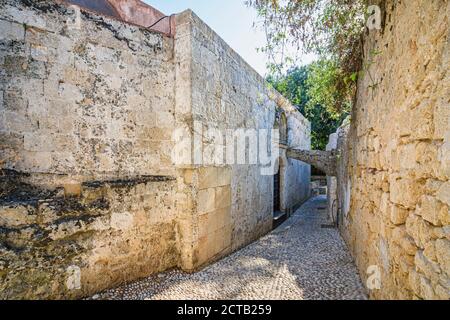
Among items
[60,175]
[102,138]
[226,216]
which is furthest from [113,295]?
[226,216]

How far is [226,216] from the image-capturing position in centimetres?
424

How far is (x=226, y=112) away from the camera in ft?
14.2

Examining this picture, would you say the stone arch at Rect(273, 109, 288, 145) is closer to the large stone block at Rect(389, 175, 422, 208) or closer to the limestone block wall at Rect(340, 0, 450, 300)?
the limestone block wall at Rect(340, 0, 450, 300)

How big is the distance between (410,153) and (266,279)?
2.37 metres

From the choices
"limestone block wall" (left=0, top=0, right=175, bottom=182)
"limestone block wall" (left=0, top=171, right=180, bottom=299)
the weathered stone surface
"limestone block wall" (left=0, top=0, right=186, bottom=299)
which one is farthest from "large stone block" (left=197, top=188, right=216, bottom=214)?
the weathered stone surface

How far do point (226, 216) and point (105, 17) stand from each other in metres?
3.17

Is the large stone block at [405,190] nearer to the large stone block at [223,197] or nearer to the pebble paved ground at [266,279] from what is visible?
the pebble paved ground at [266,279]

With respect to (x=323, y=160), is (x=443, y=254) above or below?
below

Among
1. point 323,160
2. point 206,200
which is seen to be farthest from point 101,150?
point 323,160

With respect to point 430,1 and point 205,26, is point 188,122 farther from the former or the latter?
point 430,1

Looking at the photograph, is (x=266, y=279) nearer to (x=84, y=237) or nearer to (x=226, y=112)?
(x=84, y=237)

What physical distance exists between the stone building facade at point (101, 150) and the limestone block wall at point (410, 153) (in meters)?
2.09

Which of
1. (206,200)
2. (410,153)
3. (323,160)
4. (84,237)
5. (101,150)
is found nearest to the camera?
(410,153)

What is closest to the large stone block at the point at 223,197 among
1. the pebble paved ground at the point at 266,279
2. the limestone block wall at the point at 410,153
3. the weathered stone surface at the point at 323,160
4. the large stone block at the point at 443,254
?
the pebble paved ground at the point at 266,279
